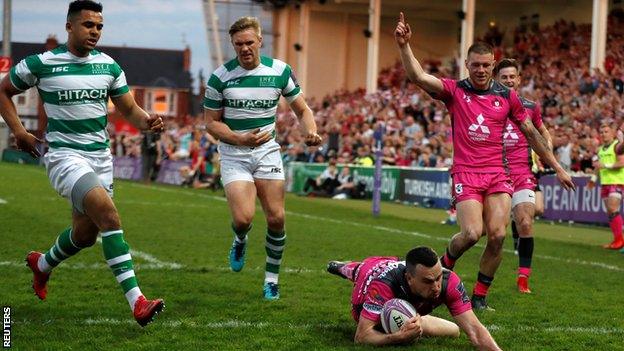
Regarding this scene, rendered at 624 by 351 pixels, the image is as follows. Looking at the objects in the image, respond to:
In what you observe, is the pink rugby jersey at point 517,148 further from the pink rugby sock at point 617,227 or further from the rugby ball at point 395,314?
the pink rugby sock at point 617,227

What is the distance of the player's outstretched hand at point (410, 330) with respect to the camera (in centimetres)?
780

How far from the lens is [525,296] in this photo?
11031mm

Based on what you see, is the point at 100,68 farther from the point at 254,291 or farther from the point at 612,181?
the point at 612,181

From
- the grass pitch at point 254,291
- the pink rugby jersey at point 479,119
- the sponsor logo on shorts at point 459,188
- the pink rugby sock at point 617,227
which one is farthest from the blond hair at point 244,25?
the pink rugby sock at point 617,227

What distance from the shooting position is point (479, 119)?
10000 millimetres

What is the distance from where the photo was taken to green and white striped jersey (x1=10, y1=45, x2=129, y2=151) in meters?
8.53

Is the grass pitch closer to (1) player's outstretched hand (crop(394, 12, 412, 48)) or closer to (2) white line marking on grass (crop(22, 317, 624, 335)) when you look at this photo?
(2) white line marking on grass (crop(22, 317, 624, 335))

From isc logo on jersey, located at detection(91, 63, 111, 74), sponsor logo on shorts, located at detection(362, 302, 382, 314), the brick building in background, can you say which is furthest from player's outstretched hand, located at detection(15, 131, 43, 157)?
the brick building in background

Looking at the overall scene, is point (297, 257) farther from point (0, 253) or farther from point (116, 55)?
point (116, 55)

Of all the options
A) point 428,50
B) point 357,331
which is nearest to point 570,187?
point 357,331

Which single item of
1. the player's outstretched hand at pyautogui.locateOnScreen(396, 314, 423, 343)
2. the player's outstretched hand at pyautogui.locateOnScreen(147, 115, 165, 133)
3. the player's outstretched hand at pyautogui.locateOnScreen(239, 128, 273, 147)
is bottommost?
the player's outstretched hand at pyautogui.locateOnScreen(396, 314, 423, 343)

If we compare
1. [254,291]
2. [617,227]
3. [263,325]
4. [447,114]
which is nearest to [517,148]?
[254,291]

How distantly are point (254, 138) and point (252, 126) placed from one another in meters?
0.30

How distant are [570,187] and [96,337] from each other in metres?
4.49
